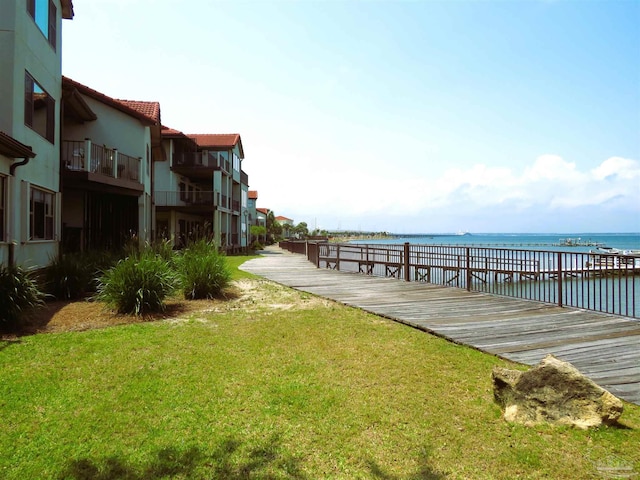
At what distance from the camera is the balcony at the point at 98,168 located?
13.4m

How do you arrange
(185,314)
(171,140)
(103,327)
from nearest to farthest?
1. (103,327)
2. (185,314)
3. (171,140)

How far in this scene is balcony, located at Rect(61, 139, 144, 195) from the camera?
43.9ft

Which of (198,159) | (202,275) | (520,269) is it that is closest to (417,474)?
(202,275)

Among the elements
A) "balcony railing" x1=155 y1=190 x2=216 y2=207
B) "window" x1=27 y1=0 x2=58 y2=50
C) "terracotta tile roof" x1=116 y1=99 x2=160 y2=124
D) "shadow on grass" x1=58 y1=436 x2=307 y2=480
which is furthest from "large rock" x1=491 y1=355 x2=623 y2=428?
"balcony railing" x1=155 y1=190 x2=216 y2=207

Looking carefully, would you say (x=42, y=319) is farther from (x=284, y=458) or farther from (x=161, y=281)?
(x=284, y=458)

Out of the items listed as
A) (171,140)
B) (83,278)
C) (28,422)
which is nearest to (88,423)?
(28,422)

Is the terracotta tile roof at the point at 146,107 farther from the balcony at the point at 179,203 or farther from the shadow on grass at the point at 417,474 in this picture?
the shadow on grass at the point at 417,474

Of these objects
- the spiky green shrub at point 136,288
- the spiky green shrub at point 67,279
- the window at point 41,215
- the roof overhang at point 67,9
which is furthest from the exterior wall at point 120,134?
the spiky green shrub at point 136,288

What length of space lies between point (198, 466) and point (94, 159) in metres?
14.6

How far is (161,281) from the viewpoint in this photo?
26.4ft

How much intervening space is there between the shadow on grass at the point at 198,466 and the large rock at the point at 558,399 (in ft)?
7.11

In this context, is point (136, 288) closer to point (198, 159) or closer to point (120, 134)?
point (120, 134)

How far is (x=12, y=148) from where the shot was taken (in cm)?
866

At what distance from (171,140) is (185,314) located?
23242mm
